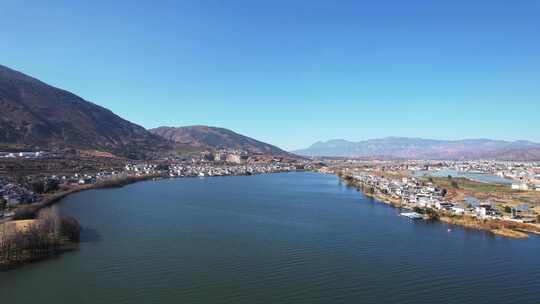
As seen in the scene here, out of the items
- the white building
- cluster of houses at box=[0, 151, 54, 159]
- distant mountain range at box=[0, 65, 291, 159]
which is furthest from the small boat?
distant mountain range at box=[0, 65, 291, 159]

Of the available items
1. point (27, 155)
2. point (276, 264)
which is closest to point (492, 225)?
point (276, 264)

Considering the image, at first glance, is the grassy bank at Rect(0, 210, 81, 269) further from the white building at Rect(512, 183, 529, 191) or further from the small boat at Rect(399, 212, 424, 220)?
the white building at Rect(512, 183, 529, 191)

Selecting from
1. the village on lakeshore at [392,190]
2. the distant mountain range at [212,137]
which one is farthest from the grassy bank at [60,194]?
the distant mountain range at [212,137]

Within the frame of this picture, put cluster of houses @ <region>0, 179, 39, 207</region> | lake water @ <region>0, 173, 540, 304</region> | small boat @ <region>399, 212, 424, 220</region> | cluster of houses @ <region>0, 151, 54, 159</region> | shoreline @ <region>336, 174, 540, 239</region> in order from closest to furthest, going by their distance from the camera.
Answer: lake water @ <region>0, 173, 540, 304</region>, shoreline @ <region>336, 174, 540, 239</region>, cluster of houses @ <region>0, 179, 39, 207</region>, small boat @ <region>399, 212, 424, 220</region>, cluster of houses @ <region>0, 151, 54, 159</region>

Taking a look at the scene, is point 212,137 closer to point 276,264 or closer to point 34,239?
point 34,239

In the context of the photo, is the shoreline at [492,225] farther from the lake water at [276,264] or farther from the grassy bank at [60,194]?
the grassy bank at [60,194]

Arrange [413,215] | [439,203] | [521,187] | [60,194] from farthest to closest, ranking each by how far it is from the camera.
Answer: [521,187], [60,194], [439,203], [413,215]
